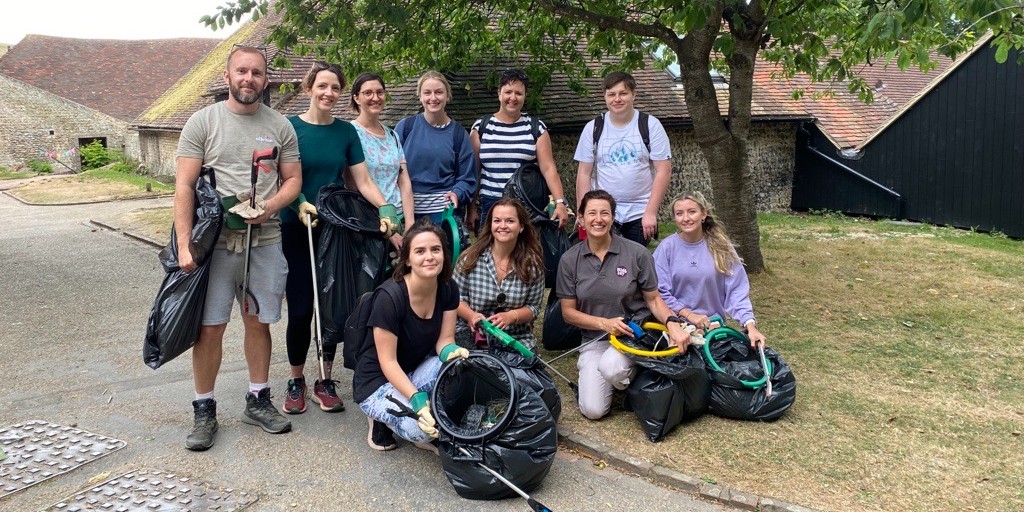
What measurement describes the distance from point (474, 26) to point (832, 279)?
5611mm

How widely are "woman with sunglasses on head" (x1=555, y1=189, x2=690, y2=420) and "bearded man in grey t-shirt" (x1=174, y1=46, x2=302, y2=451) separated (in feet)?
5.59

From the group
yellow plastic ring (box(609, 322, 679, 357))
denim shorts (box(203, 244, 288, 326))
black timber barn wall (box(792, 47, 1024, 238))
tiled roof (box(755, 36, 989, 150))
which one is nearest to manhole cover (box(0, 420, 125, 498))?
denim shorts (box(203, 244, 288, 326))

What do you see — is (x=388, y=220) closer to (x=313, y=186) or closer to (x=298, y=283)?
(x=313, y=186)

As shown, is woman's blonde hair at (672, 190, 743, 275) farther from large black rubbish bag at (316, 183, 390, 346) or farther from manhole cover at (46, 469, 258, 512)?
manhole cover at (46, 469, 258, 512)

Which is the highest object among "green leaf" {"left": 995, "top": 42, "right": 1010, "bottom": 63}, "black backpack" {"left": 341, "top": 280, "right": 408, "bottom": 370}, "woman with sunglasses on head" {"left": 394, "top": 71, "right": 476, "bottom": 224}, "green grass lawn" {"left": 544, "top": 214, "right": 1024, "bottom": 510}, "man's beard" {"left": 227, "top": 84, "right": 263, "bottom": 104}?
"green leaf" {"left": 995, "top": 42, "right": 1010, "bottom": 63}

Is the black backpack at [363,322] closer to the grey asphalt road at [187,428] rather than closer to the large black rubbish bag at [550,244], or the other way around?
the grey asphalt road at [187,428]

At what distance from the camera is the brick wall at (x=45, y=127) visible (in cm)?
3500

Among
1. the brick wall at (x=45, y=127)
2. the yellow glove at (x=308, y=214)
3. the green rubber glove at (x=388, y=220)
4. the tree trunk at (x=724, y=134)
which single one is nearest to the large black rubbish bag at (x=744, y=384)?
the green rubber glove at (x=388, y=220)

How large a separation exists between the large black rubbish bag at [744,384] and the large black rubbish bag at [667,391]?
0.07 metres

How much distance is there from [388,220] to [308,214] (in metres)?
0.46

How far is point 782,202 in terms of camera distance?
1847 centimetres

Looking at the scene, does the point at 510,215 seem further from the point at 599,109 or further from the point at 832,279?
the point at 599,109

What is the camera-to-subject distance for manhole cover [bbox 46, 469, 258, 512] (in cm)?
367

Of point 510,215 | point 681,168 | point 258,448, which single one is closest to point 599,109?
point 681,168
